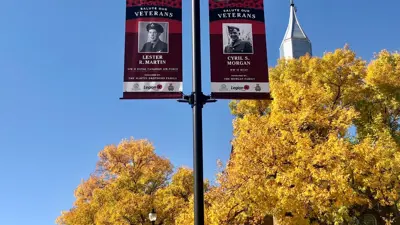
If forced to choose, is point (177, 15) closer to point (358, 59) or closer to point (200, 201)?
point (200, 201)

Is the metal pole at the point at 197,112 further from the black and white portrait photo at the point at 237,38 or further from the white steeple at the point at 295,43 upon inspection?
the white steeple at the point at 295,43

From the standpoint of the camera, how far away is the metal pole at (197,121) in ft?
21.3

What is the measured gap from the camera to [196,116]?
275 inches

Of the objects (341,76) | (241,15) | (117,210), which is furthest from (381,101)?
(241,15)

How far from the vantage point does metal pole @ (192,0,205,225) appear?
21.3 feet

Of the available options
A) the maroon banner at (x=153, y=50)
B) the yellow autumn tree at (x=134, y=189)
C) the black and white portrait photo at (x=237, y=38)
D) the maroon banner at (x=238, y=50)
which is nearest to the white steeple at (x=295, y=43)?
the yellow autumn tree at (x=134, y=189)

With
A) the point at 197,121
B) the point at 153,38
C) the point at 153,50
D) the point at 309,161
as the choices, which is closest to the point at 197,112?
the point at 197,121

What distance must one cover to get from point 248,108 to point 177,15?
25.5 metres

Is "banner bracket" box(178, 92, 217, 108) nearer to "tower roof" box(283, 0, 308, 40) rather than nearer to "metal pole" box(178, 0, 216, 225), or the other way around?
"metal pole" box(178, 0, 216, 225)

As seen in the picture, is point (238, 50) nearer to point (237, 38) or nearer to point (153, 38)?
point (237, 38)

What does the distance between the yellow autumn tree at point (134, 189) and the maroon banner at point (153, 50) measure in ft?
83.1

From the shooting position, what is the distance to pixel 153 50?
7.63 metres

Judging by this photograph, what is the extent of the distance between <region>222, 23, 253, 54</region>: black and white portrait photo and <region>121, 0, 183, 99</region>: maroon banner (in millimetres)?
777

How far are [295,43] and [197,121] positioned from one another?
169ft
